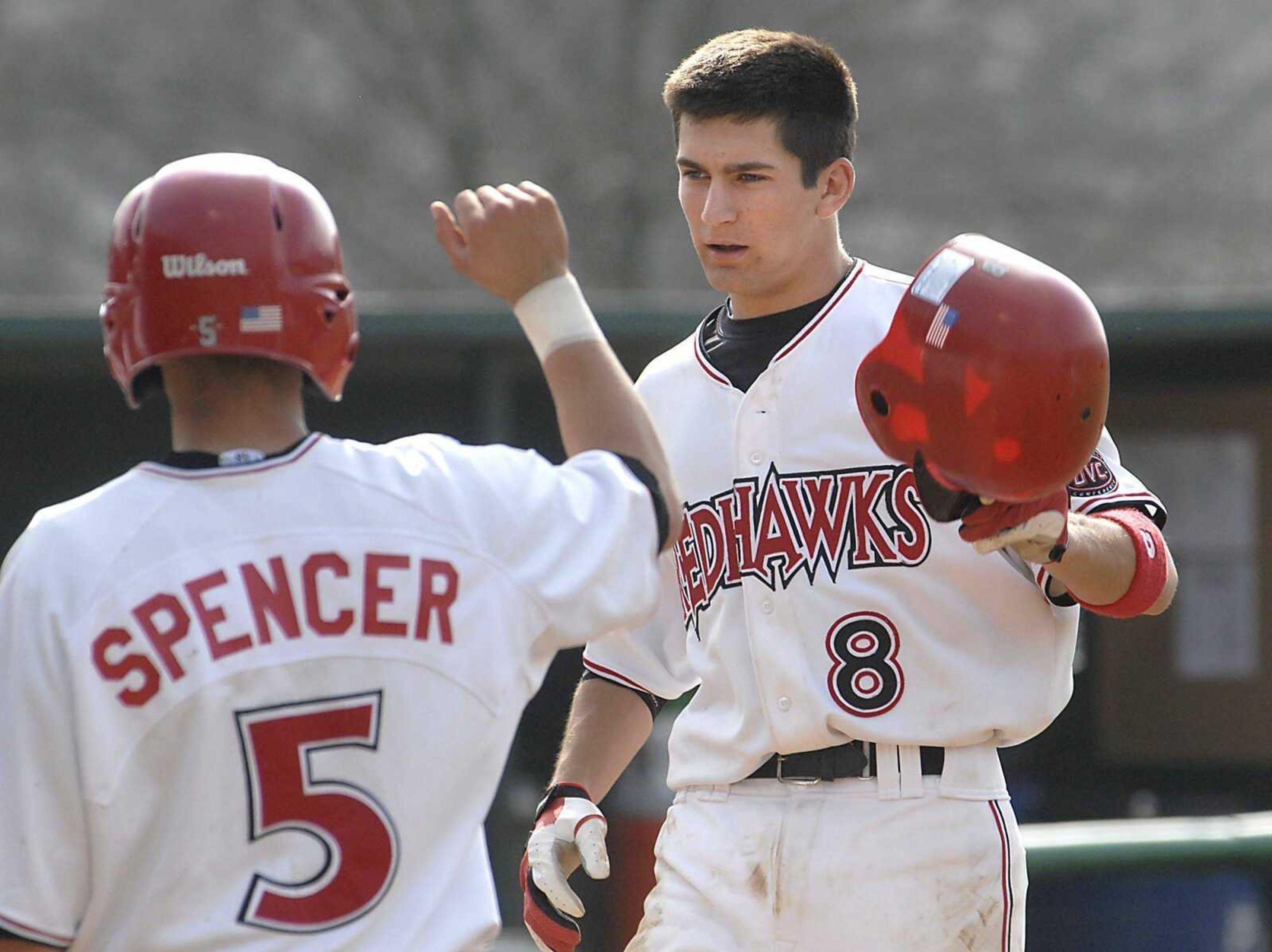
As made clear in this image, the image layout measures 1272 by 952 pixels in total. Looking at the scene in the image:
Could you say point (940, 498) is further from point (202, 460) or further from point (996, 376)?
point (202, 460)

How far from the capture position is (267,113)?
16.8 metres

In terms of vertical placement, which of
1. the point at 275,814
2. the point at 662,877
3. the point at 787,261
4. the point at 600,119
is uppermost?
the point at 600,119

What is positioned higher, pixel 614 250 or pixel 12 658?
pixel 614 250

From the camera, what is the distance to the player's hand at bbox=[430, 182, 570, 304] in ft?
8.29

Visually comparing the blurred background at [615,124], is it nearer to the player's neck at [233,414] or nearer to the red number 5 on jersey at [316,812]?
the player's neck at [233,414]

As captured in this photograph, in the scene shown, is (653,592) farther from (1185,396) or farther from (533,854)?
(1185,396)

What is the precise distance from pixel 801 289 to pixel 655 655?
76cm

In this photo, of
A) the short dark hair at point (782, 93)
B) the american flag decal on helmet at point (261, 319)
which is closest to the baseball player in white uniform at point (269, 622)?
the american flag decal on helmet at point (261, 319)

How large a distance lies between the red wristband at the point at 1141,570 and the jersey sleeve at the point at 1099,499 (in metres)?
Result: 0.05

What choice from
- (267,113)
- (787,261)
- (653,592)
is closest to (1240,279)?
(267,113)

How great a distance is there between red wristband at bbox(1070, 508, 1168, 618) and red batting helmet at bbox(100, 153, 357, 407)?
1.43 m

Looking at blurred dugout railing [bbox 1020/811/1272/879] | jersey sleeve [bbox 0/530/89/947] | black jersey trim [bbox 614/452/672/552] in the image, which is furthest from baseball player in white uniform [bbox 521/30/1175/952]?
blurred dugout railing [bbox 1020/811/1272/879]

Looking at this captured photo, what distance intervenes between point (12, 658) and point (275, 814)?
13.5 inches

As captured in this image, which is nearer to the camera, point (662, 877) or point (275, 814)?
point (275, 814)
